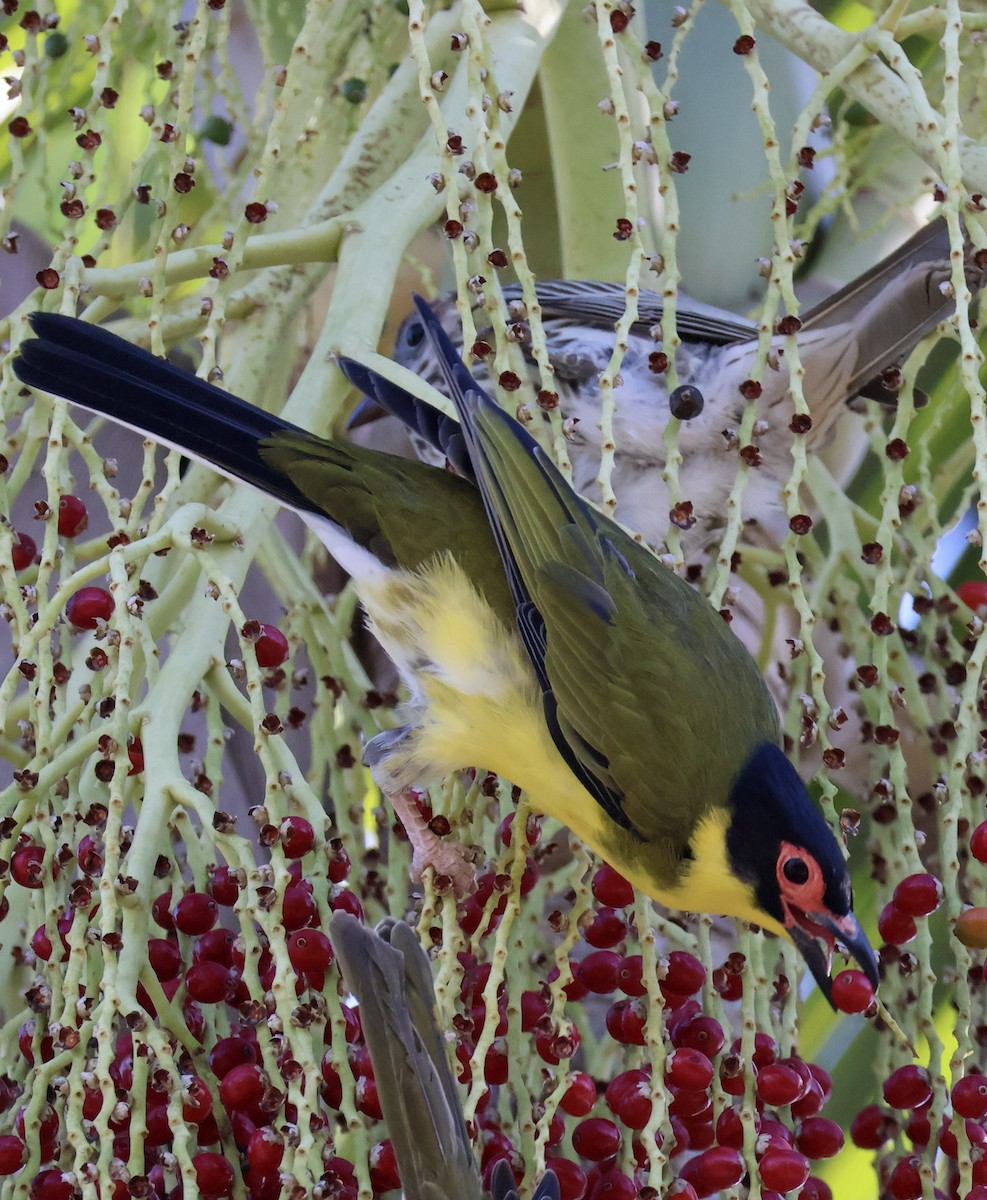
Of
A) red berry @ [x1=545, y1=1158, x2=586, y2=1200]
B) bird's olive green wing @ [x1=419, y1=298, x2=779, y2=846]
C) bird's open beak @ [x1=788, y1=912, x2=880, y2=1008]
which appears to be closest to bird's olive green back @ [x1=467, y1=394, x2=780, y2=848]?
bird's olive green wing @ [x1=419, y1=298, x2=779, y2=846]

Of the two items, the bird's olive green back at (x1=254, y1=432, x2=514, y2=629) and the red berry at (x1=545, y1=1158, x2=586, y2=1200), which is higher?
the bird's olive green back at (x1=254, y1=432, x2=514, y2=629)

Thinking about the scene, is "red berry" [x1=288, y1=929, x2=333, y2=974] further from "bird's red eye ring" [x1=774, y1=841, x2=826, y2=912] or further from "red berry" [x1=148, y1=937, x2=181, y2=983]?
"bird's red eye ring" [x1=774, y1=841, x2=826, y2=912]

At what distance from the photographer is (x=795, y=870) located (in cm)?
81

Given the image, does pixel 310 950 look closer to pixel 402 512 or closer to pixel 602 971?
pixel 602 971

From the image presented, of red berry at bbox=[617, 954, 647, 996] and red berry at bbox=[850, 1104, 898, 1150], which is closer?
red berry at bbox=[617, 954, 647, 996]

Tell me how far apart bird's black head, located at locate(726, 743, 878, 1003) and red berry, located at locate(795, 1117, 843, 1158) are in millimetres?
123

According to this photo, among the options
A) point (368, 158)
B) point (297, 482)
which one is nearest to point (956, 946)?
point (297, 482)

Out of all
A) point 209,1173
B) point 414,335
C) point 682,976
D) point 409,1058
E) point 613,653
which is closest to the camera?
point 409,1058

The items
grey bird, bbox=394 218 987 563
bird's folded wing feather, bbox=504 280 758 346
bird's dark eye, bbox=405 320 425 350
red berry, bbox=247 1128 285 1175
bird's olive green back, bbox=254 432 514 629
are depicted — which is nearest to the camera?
red berry, bbox=247 1128 285 1175

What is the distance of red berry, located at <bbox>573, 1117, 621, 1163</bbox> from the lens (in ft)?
2.67

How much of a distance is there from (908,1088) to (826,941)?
12 cm

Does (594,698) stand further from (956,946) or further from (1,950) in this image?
(1,950)

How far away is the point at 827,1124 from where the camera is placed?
879 mm

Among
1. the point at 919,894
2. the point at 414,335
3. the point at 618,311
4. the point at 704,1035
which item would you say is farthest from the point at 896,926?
the point at 414,335
